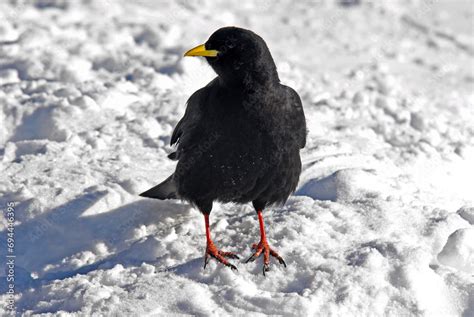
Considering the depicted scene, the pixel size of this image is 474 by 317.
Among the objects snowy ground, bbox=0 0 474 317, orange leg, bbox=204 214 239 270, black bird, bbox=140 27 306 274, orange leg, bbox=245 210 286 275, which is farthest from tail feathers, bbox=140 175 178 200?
orange leg, bbox=245 210 286 275

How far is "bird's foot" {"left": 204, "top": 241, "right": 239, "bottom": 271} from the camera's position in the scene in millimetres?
4234

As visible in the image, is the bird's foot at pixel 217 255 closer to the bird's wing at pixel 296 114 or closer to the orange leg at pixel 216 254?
the orange leg at pixel 216 254

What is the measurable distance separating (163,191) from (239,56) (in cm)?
133

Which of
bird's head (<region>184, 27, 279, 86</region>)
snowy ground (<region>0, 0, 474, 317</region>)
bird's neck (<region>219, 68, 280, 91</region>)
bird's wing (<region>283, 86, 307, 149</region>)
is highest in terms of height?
bird's head (<region>184, 27, 279, 86</region>)

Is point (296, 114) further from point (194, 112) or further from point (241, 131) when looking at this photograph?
point (194, 112)

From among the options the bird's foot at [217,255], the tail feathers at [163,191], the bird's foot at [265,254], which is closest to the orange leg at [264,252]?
the bird's foot at [265,254]

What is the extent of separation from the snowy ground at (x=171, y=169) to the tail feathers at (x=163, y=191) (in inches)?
4.7

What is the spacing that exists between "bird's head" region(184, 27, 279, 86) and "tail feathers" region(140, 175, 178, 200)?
3.50 feet

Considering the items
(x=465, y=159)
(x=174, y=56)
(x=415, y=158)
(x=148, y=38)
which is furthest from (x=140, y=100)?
(x=465, y=159)

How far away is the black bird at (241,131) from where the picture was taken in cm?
417

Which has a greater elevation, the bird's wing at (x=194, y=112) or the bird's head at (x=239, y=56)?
the bird's head at (x=239, y=56)

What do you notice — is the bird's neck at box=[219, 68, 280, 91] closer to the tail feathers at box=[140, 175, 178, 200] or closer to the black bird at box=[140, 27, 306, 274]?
the black bird at box=[140, 27, 306, 274]

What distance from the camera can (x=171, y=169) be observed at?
5824mm

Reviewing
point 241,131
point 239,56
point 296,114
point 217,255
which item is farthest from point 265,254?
point 239,56
